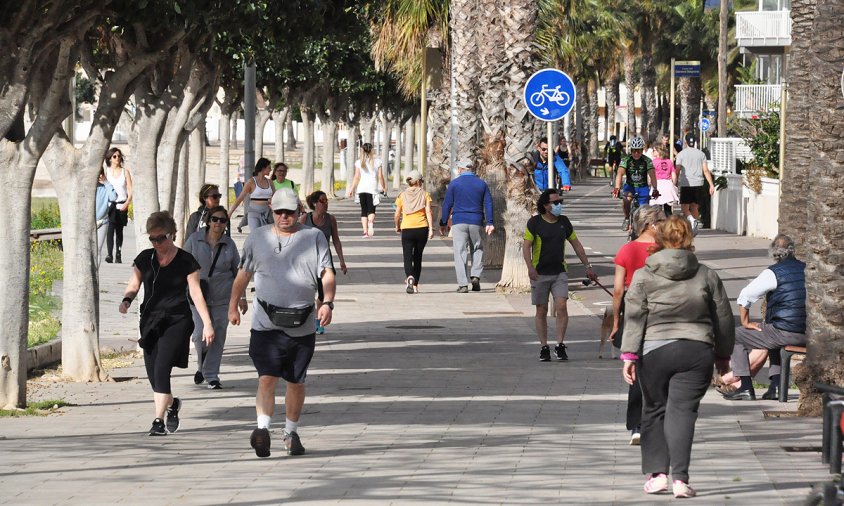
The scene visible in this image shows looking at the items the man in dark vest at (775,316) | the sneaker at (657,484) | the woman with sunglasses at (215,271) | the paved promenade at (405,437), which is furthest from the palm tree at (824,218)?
the woman with sunglasses at (215,271)

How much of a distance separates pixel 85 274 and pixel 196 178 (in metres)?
20.0

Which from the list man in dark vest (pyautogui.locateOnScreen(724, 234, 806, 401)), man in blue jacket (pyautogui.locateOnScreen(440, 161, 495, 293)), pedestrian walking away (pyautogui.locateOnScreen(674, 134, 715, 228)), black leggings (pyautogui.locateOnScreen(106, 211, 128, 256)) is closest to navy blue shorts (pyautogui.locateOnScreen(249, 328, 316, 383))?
man in dark vest (pyautogui.locateOnScreen(724, 234, 806, 401))

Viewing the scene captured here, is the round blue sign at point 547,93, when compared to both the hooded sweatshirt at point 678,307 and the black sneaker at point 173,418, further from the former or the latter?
the hooded sweatshirt at point 678,307

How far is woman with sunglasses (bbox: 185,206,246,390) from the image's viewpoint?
42.3 ft

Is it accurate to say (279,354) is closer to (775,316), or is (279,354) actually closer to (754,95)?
(775,316)

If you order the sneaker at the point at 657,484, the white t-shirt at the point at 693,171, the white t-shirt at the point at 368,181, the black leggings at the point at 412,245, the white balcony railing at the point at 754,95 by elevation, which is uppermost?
the white balcony railing at the point at 754,95

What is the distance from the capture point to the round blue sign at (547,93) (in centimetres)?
1811

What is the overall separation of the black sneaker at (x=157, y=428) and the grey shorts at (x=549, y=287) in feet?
16.4

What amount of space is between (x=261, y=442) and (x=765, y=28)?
144 ft

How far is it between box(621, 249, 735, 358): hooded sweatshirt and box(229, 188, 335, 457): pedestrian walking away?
2.05m

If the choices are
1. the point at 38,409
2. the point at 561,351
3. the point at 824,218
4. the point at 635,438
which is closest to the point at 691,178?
the point at 561,351

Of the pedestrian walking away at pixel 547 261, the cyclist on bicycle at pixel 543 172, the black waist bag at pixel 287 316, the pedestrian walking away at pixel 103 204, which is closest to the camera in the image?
the black waist bag at pixel 287 316

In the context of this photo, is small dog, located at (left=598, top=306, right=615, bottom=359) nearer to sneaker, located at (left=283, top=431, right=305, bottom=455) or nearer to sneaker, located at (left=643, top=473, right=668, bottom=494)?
sneaker, located at (left=283, top=431, right=305, bottom=455)

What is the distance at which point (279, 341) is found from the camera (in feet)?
31.6
